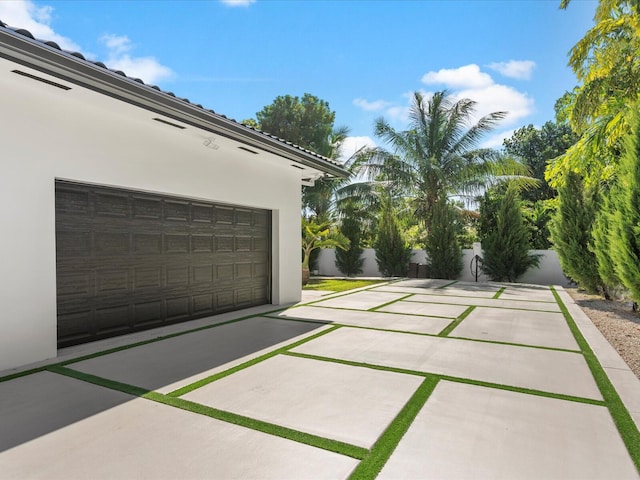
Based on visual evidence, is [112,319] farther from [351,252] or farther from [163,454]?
[351,252]

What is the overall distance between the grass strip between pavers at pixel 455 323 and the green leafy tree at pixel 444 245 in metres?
8.34

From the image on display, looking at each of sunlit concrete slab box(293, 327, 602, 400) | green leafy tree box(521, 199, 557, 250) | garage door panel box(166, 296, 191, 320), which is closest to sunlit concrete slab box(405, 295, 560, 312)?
sunlit concrete slab box(293, 327, 602, 400)

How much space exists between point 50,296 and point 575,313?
969 cm

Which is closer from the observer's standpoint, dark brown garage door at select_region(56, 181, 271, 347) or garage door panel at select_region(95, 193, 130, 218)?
dark brown garage door at select_region(56, 181, 271, 347)

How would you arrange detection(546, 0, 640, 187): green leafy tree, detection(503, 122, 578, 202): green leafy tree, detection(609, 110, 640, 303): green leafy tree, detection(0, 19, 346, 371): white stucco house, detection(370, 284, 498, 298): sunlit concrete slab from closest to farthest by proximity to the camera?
detection(0, 19, 346, 371): white stucco house < detection(609, 110, 640, 303): green leafy tree < detection(546, 0, 640, 187): green leafy tree < detection(370, 284, 498, 298): sunlit concrete slab < detection(503, 122, 578, 202): green leafy tree

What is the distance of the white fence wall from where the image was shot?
634 inches

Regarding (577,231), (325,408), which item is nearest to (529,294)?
(577,231)

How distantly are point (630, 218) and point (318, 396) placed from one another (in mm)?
6526

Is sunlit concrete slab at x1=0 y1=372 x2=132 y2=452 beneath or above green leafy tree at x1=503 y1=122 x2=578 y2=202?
beneath

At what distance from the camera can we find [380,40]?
13.1m

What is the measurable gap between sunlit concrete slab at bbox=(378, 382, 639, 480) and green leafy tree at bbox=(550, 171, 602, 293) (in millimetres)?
9774

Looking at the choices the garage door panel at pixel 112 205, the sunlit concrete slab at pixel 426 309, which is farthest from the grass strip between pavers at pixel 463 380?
the sunlit concrete slab at pixel 426 309

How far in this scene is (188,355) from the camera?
4984 mm

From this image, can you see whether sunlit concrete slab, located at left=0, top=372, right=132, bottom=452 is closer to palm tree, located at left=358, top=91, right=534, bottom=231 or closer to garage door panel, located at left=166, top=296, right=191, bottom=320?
garage door panel, located at left=166, top=296, right=191, bottom=320
